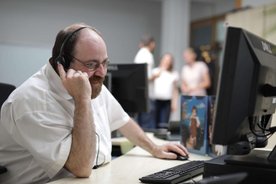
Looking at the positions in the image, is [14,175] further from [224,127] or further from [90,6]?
[90,6]

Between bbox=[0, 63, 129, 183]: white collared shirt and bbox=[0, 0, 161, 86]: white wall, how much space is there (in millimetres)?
4087

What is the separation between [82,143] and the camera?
1266 mm

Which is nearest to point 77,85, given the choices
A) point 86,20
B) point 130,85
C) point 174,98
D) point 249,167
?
point 249,167

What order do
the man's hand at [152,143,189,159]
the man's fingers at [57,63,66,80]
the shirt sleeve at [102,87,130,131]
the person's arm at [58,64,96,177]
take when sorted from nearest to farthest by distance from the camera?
1. the person's arm at [58,64,96,177]
2. the man's fingers at [57,63,66,80]
3. the man's hand at [152,143,189,159]
4. the shirt sleeve at [102,87,130,131]

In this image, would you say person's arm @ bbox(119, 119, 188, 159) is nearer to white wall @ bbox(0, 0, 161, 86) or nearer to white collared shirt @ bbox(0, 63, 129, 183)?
white collared shirt @ bbox(0, 63, 129, 183)

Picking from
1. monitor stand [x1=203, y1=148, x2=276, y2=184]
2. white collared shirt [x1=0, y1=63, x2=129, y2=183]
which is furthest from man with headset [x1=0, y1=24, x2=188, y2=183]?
monitor stand [x1=203, y1=148, x2=276, y2=184]

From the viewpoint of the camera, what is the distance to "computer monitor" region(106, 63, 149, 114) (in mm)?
2402

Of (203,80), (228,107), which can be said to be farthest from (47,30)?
(228,107)

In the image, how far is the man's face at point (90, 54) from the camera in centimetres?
142

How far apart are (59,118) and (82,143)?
0.13 metres

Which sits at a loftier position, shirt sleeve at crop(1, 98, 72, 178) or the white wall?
the white wall

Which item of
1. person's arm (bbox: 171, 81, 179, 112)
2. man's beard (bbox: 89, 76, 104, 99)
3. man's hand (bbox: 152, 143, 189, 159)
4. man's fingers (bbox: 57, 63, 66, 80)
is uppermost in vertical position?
man's fingers (bbox: 57, 63, 66, 80)

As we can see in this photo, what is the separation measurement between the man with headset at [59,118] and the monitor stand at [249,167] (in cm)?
43

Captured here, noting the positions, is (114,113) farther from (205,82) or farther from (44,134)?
(205,82)
